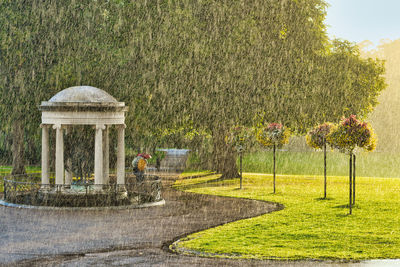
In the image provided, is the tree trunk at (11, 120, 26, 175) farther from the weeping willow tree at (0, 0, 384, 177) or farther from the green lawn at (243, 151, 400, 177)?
the green lawn at (243, 151, 400, 177)

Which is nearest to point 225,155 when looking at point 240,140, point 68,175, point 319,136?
point 240,140

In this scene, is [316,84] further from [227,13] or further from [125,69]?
[125,69]

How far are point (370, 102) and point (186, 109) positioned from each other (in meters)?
→ 15.7

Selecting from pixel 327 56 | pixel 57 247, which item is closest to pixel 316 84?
pixel 327 56

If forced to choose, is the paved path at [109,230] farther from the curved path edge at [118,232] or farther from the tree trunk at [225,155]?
the tree trunk at [225,155]

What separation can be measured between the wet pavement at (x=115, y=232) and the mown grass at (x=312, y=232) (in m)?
0.84

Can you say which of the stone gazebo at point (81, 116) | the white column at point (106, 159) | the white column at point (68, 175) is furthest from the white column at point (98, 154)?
the white column at point (68, 175)

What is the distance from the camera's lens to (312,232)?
16969 millimetres

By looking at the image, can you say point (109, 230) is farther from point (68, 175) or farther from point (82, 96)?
point (68, 175)

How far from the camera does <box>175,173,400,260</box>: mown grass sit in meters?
13.9

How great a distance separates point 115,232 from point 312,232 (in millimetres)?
5416

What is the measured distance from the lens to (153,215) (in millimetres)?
20078

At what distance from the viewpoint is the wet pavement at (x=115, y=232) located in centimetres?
1267

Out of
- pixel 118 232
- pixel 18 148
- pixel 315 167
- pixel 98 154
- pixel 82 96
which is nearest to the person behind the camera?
pixel 118 232
